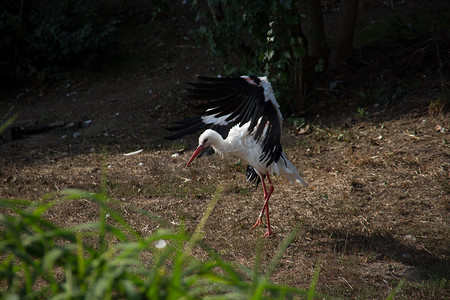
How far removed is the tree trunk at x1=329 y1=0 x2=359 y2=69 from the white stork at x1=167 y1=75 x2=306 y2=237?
113 inches

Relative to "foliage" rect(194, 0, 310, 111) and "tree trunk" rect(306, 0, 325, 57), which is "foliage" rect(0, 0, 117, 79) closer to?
"foliage" rect(194, 0, 310, 111)

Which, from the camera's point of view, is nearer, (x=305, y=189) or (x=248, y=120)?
(x=248, y=120)

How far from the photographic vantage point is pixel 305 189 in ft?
14.1

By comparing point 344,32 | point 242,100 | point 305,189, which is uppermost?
point 242,100

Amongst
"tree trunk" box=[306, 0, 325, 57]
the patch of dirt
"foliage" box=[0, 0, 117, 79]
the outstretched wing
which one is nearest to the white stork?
the outstretched wing

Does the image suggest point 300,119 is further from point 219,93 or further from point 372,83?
point 219,93

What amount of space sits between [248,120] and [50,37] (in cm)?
554

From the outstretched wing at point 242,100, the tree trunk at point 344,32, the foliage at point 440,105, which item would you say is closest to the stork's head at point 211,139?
the outstretched wing at point 242,100

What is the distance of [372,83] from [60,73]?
5.21m

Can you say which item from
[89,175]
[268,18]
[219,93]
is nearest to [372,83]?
[268,18]

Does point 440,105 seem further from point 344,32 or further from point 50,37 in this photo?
point 50,37

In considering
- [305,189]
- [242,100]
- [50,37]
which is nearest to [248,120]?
[242,100]

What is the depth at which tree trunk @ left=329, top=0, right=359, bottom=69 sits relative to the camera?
19.9ft

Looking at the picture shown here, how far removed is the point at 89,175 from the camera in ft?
15.6
